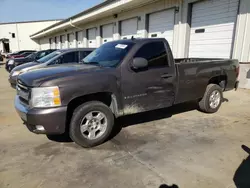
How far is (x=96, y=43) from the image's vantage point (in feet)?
59.7

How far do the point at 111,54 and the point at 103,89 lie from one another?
40.5 inches

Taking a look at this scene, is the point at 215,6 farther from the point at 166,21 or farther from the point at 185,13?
the point at 166,21

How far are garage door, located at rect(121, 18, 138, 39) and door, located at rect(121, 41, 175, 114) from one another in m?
9.32

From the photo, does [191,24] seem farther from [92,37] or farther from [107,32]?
[92,37]

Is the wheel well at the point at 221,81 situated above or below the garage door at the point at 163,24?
below

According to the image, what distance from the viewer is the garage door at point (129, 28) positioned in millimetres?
13170

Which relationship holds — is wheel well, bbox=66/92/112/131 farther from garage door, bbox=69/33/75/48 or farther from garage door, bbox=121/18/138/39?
garage door, bbox=69/33/75/48

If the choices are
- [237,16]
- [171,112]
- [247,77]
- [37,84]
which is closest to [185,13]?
[237,16]

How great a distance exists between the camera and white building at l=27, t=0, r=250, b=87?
768 centimetres

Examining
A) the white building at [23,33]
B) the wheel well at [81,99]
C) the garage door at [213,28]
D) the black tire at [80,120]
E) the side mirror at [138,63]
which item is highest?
the white building at [23,33]

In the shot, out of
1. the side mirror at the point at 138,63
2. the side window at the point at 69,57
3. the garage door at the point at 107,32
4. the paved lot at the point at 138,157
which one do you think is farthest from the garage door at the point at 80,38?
the side mirror at the point at 138,63

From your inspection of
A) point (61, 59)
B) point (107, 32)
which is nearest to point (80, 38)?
point (107, 32)

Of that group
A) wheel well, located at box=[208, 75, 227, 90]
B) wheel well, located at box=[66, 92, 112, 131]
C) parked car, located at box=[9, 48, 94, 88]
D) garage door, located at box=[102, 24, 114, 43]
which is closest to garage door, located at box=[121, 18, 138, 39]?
garage door, located at box=[102, 24, 114, 43]

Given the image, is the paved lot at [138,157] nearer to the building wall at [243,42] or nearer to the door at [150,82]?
the door at [150,82]
